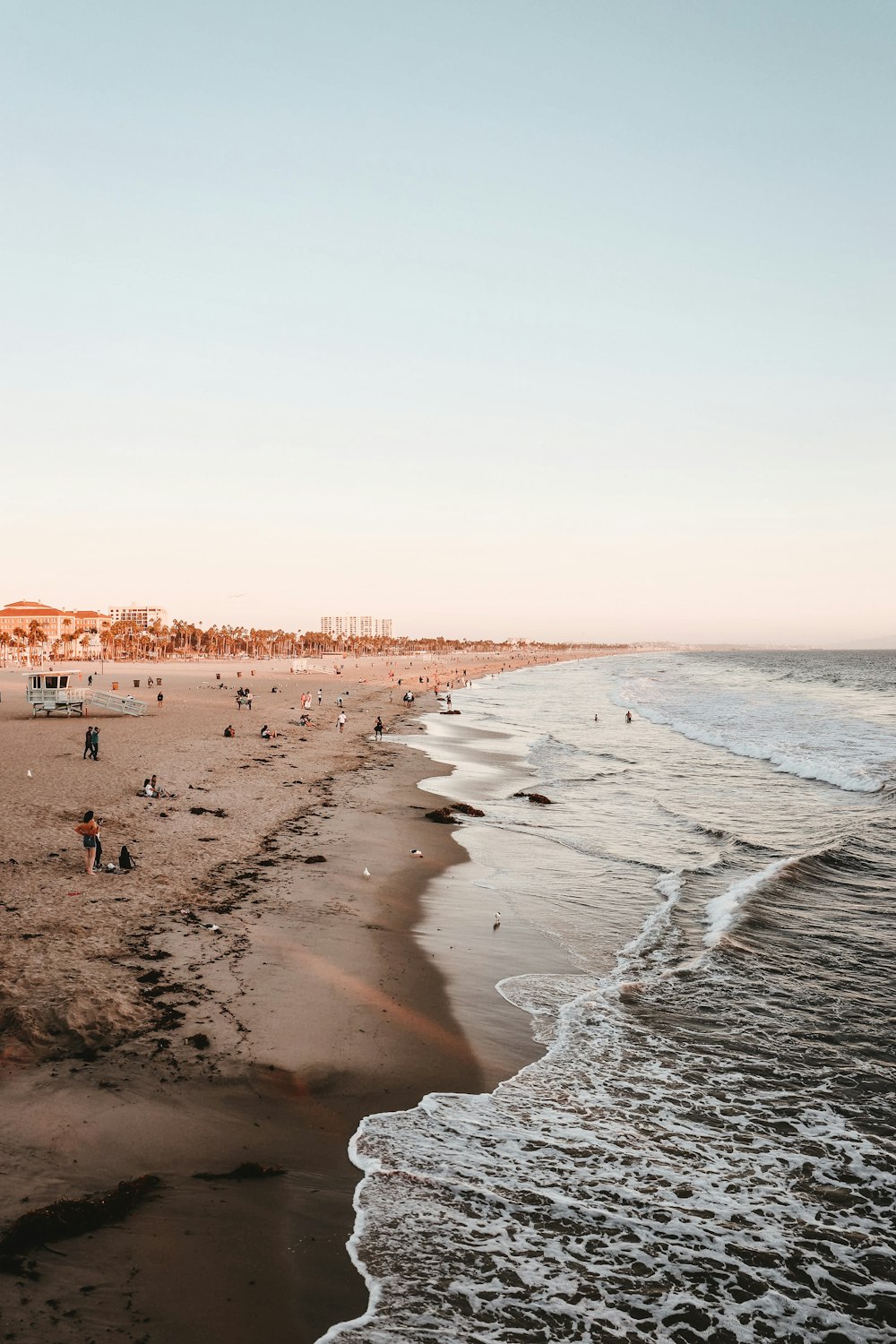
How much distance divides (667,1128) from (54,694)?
1610 inches

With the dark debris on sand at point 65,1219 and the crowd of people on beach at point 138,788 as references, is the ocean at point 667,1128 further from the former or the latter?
the crowd of people on beach at point 138,788

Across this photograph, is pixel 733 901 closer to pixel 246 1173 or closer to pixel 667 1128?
pixel 667 1128

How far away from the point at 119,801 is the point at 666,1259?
18.3 m

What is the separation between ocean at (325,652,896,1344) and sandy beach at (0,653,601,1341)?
575 mm

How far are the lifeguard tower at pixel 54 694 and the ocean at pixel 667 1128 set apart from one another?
30.0m

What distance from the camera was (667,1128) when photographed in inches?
327

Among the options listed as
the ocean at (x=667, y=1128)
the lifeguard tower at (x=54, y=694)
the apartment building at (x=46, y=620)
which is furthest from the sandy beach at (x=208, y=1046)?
the apartment building at (x=46, y=620)

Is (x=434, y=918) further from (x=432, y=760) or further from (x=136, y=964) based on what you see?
(x=432, y=760)

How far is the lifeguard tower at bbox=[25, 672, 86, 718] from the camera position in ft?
134

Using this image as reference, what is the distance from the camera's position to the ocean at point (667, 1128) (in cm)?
606

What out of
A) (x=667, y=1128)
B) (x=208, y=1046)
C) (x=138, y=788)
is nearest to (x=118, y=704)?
(x=138, y=788)

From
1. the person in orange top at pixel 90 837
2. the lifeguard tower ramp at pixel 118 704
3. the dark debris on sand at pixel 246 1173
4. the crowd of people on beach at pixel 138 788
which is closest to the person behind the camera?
the dark debris on sand at pixel 246 1173

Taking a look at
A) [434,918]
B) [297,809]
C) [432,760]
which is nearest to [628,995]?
[434,918]

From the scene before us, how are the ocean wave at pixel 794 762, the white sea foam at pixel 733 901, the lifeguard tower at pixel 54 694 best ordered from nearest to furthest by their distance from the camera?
the white sea foam at pixel 733 901, the ocean wave at pixel 794 762, the lifeguard tower at pixel 54 694
